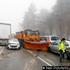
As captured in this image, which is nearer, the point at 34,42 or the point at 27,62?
the point at 27,62

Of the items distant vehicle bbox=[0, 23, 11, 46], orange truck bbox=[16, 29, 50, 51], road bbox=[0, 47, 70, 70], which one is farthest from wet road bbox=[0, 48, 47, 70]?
distant vehicle bbox=[0, 23, 11, 46]

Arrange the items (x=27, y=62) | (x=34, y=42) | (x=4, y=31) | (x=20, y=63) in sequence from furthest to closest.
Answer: (x=4, y=31)
(x=34, y=42)
(x=27, y=62)
(x=20, y=63)

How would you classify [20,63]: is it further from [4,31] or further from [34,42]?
[4,31]

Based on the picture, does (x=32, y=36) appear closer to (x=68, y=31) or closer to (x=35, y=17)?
(x=68, y=31)

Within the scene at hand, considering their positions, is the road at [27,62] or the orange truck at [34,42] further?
the orange truck at [34,42]

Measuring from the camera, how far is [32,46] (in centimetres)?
3475

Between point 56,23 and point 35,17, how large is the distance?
3037 centimetres

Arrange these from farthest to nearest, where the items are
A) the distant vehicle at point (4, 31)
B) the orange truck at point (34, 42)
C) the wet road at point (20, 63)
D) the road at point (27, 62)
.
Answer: the distant vehicle at point (4, 31), the orange truck at point (34, 42), the road at point (27, 62), the wet road at point (20, 63)

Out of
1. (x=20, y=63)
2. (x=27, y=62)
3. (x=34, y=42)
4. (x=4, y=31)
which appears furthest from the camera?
(x=4, y=31)

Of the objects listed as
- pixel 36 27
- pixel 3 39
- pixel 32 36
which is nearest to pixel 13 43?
pixel 32 36

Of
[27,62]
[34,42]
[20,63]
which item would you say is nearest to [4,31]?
[34,42]

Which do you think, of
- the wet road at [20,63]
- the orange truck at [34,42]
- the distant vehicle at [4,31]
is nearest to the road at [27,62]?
the wet road at [20,63]

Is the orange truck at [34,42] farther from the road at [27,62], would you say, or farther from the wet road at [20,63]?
the wet road at [20,63]

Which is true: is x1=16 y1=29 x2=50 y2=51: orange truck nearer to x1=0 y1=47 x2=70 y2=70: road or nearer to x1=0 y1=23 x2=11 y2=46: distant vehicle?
x1=0 y1=23 x2=11 y2=46: distant vehicle
